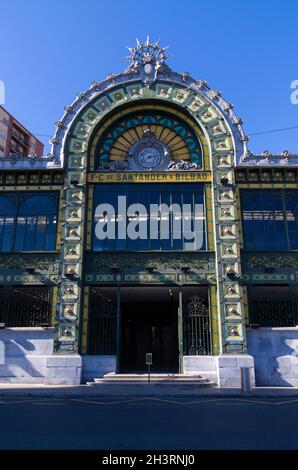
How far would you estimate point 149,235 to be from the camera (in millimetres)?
23641

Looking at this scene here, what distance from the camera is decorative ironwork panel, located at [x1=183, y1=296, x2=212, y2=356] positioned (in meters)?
21.9

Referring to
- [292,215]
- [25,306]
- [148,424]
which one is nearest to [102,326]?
[25,306]

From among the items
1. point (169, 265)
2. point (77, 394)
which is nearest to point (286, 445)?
point (77, 394)

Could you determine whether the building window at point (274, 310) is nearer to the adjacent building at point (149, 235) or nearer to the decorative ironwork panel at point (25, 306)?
the adjacent building at point (149, 235)

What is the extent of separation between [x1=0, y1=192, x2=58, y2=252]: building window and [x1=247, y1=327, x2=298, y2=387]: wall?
12948 millimetres

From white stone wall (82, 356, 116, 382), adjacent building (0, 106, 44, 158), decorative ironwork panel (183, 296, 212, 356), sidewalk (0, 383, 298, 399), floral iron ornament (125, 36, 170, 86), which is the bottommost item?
sidewalk (0, 383, 298, 399)

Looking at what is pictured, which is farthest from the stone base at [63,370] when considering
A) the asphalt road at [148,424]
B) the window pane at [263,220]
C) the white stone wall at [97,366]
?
the window pane at [263,220]

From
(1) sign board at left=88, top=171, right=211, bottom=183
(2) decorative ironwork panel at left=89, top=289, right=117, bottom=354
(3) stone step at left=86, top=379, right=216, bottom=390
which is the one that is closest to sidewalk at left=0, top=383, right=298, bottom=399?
(3) stone step at left=86, top=379, right=216, bottom=390

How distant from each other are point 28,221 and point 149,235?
7.52m

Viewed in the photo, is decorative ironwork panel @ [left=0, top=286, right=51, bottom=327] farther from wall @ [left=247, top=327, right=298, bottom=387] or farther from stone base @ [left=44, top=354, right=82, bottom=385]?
wall @ [left=247, top=327, right=298, bottom=387]

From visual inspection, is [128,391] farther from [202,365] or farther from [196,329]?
[196,329]

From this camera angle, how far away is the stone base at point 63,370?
20672 mm

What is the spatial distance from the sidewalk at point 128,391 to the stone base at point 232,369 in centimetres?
78
